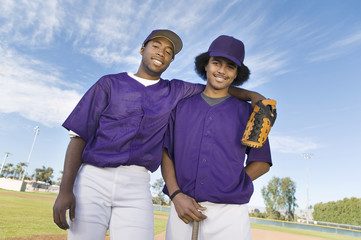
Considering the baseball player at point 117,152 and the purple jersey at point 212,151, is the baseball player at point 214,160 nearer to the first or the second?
the purple jersey at point 212,151

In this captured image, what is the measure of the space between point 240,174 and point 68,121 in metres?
1.35

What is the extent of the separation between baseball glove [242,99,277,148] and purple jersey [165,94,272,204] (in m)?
0.19

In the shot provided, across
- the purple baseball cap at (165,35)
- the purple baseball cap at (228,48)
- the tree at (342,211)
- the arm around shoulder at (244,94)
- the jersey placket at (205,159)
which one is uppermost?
the tree at (342,211)

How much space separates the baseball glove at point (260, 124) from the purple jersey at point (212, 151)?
0.62 feet

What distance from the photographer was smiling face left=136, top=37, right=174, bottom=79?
2.56 m

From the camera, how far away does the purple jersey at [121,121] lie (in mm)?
2168

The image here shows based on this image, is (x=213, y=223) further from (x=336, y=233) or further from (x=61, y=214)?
(x=336, y=233)

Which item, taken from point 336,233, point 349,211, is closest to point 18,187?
point 336,233

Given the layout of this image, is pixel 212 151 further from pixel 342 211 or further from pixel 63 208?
pixel 342 211

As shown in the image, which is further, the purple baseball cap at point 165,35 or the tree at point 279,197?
the tree at point 279,197

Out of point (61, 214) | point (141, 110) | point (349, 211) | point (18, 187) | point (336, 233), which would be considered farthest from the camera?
point (349, 211)

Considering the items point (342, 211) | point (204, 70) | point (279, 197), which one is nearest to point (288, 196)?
point (279, 197)

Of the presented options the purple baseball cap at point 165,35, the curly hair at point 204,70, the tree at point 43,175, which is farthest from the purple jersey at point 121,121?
the tree at point 43,175

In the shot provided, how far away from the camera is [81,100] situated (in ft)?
7.55
